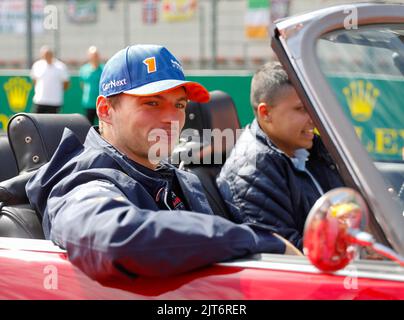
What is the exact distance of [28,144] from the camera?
3.03m

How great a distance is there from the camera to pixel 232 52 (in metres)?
16.8

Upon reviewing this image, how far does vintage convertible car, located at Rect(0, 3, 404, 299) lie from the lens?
1.65 metres

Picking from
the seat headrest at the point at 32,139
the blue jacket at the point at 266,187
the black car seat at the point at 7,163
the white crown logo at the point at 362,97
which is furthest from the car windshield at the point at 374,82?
the black car seat at the point at 7,163

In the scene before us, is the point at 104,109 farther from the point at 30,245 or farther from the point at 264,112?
the point at 264,112

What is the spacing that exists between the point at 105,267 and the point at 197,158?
1.81 metres

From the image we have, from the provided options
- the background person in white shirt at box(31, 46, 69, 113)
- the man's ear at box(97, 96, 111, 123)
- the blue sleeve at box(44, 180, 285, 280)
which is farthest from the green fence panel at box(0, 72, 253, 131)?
the blue sleeve at box(44, 180, 285, 280)

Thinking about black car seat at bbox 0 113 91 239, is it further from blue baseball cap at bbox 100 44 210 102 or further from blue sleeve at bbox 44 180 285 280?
blue sleeve at bbox 44 180 285 280

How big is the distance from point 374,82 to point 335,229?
0.82 meters

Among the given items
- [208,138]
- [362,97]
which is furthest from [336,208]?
[208,138]

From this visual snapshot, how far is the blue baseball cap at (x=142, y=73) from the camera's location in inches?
93.4
